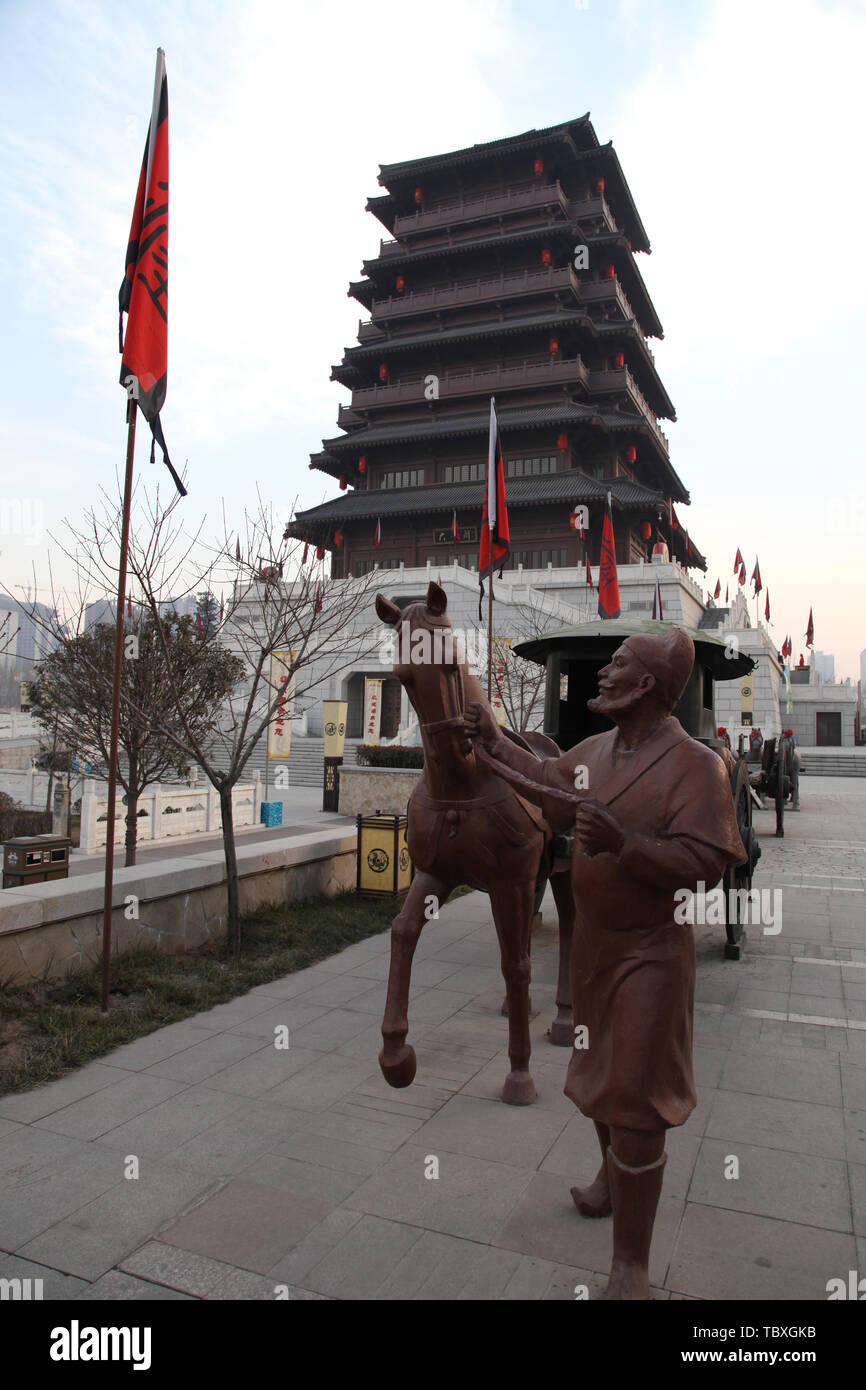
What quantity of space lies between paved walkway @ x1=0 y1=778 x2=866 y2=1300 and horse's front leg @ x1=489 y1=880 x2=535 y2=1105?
0.12 meters

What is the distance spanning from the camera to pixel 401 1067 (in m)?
4.05

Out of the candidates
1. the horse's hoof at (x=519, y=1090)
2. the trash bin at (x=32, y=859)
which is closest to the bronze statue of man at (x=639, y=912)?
the horse's hoof at (x=519, y=1090)

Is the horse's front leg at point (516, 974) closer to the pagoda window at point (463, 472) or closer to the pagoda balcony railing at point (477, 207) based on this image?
the pagoda window at point (463, 472)

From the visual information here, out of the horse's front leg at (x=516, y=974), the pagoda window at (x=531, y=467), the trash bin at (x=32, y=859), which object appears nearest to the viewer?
the horse's front leg at (x=516, y=974)

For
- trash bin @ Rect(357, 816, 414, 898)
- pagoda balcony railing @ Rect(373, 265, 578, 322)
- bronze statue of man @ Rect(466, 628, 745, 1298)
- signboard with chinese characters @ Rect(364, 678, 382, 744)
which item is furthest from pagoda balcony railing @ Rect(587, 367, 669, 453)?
bronze statue of man @ Rect(466, 628, 745, 1298)

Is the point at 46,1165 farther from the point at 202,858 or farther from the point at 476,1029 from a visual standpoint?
the point at 202,858

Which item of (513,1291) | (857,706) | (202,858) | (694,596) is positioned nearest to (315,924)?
(202,858)

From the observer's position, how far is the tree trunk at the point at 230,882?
684 cm

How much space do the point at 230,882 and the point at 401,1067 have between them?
3.31 m

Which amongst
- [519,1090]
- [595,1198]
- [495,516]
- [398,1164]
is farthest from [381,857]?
[595,1198]

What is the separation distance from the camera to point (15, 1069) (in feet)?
14.8

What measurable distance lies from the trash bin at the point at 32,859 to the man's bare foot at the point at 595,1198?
6736mm

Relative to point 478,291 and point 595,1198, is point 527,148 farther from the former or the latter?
point 595,1198

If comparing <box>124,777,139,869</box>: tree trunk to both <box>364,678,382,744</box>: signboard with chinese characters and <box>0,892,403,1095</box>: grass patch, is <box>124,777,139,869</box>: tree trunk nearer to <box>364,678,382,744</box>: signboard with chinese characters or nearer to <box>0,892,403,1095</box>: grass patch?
<box>0,892,403,1095</box>: grass patch
